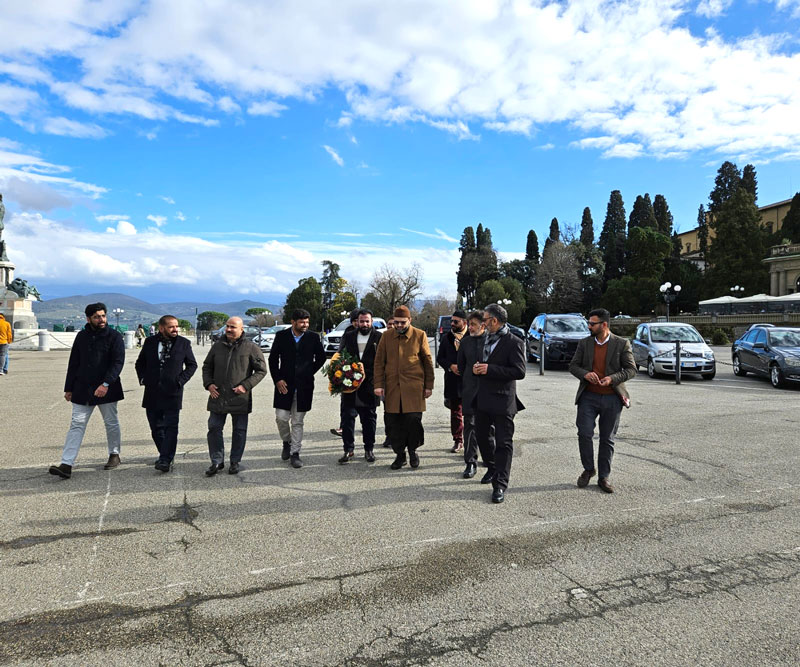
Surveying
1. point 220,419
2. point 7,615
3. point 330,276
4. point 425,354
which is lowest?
point 7,615

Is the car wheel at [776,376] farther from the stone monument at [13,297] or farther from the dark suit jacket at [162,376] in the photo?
the stone monument at [13,297]

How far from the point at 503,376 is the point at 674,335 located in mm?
14282

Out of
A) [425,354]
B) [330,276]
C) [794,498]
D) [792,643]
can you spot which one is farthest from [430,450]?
[330,276]

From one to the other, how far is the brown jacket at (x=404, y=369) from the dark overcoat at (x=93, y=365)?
2.93 m

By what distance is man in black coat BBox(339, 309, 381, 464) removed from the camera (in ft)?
23.0

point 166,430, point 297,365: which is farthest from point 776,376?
point 166,430

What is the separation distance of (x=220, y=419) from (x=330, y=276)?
3696 inches

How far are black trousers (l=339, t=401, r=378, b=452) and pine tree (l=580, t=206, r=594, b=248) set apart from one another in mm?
76802

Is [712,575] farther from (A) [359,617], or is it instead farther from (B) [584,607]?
(A) [359,617]

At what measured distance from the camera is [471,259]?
271 feet

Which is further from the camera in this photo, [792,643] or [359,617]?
[359,617]

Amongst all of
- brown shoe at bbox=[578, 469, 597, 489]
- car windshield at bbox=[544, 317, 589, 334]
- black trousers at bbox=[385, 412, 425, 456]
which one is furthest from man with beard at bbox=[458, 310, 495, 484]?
car windshield at bbox=[544, 317, 589, 334]

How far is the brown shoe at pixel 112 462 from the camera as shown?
6.53 metres

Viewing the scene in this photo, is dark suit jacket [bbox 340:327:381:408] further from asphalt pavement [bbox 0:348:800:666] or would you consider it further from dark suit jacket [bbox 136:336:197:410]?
dark suit jacket [bbox 136:336:197:410]
